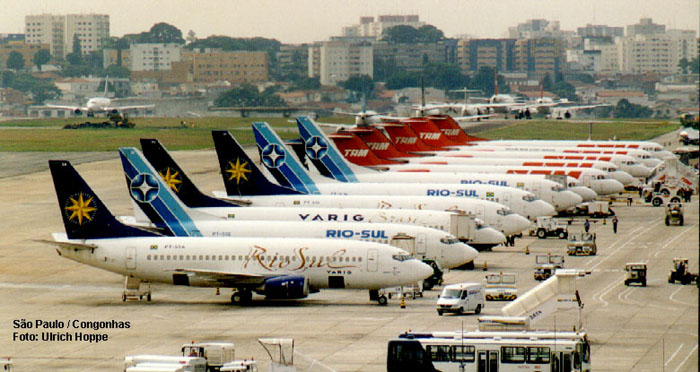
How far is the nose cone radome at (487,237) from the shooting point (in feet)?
311

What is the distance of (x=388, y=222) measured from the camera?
9119 cm

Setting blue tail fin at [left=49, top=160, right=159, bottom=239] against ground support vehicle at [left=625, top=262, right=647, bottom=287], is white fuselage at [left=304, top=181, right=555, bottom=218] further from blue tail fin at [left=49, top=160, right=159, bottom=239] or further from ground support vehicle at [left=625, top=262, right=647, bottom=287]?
blue tail fin at [left=49, top=160, right=159, bottom=239]

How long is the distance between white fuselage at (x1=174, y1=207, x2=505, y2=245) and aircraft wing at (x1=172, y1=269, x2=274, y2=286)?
14283 mm

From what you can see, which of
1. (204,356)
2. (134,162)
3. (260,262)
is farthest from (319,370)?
(134,162)

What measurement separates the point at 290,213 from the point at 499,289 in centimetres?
1921

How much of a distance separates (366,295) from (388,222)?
38.0 ft

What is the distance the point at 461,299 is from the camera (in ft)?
235

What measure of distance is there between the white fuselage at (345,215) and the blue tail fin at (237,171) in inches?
363

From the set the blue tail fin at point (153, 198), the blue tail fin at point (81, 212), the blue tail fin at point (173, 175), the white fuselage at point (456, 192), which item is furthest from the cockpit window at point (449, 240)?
the white fuselage at point (456, 192)

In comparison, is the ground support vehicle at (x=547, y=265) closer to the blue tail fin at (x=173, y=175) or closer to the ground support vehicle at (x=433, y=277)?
the ground support vehicle at (x=433, y=277)

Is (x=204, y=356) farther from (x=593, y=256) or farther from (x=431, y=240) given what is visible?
(x=593, y=256)

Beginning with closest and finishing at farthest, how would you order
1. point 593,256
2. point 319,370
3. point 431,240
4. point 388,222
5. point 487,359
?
1. point 487,359
2. point 319,370
3. point 431,240
4. point 388,222
5. point 593,256

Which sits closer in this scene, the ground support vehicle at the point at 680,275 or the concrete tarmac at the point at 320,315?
the concrete tarmac at the point at 320,315

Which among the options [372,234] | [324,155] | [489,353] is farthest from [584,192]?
[489,353]
